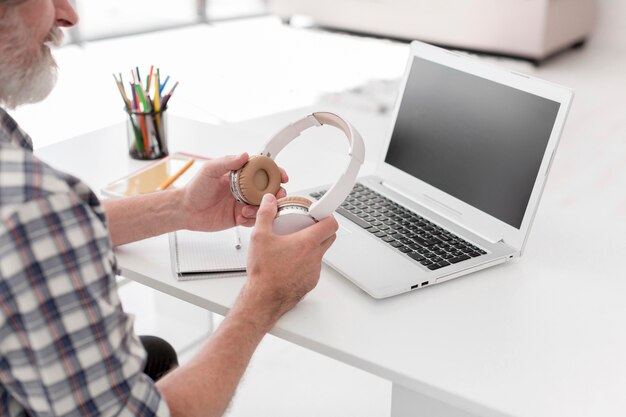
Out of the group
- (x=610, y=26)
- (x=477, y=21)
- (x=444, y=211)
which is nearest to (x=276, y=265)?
(x=444, y=211)

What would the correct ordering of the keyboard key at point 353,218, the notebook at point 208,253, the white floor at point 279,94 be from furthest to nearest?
the white floor at point 279,94 < the keyboard key at point 353,218 < the notebook at point 208,253

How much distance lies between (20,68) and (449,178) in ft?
2.41

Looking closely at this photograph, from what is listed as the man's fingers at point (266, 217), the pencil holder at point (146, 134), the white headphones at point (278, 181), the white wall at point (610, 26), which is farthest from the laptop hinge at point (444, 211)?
the white wall at point (610, 26)

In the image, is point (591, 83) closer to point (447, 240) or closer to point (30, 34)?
point (447, 240)

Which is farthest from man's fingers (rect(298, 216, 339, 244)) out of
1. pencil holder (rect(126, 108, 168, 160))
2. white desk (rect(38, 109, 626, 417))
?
pencil holder (rect(126, 108, 168, 160))

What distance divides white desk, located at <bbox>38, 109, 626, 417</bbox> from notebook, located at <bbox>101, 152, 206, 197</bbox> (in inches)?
7.9

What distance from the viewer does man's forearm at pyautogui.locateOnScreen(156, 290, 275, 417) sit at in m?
0.87

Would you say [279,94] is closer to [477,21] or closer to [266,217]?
[477,21]

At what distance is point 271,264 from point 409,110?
522mm

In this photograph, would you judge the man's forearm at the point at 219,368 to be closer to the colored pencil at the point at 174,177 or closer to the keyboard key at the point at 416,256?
the keyboard key at the point at 416,256

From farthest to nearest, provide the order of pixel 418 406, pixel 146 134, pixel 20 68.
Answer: pixel 146 134, pixel 418 406, pixel 20 68

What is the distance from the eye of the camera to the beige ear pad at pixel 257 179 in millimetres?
1161

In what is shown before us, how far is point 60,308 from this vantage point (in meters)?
0.72

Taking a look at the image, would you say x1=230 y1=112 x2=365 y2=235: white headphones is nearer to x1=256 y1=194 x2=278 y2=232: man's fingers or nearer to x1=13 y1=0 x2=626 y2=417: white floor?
x1=256 y1=194 x2=278 y2=232: man's fingers
